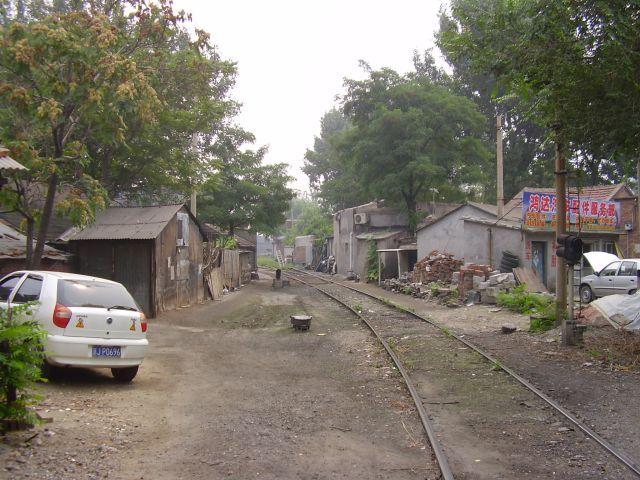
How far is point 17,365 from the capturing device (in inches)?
206

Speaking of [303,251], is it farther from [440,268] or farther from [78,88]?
[78,88]

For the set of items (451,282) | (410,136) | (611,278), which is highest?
(410,136)

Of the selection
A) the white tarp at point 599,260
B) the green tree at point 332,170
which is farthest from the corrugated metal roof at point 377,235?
the white tarp at point 599,260

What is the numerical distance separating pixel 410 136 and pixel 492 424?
28.8 metres

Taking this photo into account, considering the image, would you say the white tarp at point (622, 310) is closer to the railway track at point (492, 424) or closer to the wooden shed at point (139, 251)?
the railway track at point (492, 424)

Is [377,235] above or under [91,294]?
above

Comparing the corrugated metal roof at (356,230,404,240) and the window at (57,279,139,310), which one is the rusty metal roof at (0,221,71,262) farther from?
the corrugated metal roof at (356,230,404,240)

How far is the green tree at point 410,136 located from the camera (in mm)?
34062

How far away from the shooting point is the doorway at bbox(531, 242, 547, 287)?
24.8m

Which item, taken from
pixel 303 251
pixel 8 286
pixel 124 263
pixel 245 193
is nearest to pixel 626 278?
pixel 124 263

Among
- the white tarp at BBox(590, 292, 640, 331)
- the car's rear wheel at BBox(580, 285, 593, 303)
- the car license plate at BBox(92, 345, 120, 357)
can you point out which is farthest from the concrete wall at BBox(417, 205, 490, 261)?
the car license plate at BBox(92, 345, 120, 357)

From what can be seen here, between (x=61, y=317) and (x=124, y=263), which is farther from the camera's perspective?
(x=124, y=263)

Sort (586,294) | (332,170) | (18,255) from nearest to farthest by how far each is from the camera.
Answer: (18,255), (586,294), (332,170)

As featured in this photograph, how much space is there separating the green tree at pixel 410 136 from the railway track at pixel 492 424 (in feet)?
77.0
